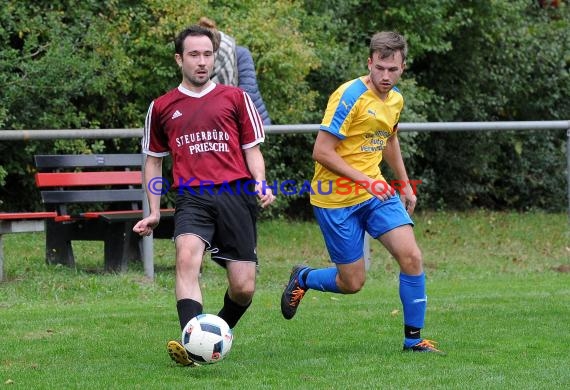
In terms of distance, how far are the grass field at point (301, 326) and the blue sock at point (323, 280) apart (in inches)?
13.9

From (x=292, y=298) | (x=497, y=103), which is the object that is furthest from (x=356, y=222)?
(x=497, y=103)

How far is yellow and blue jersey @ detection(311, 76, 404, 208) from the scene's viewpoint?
749 cm

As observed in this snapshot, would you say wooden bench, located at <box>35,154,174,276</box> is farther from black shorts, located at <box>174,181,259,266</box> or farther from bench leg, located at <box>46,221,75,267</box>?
black shorts, located at <box>174,181,259,266</box>

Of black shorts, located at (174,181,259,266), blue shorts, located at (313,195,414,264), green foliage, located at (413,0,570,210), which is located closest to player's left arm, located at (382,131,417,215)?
blue shorts, located at (313,195,414,264)

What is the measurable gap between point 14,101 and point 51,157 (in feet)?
8.72

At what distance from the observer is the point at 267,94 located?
15.4 meters

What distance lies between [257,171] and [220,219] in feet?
1.25

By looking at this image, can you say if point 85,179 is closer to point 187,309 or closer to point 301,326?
point 301,326

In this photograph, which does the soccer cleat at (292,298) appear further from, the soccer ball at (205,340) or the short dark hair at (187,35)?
the short dark hair at (187,35)

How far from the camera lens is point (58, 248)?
38.4ft

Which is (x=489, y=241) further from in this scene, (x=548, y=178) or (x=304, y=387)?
(x=304, y=387)

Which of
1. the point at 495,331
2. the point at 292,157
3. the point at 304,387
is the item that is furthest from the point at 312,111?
the point at 304,387

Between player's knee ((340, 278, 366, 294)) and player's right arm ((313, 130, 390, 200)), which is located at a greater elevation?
player's right arm ((313, 130, 390, 200))

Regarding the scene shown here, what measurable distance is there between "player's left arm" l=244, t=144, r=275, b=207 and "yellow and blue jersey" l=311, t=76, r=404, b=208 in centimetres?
63
